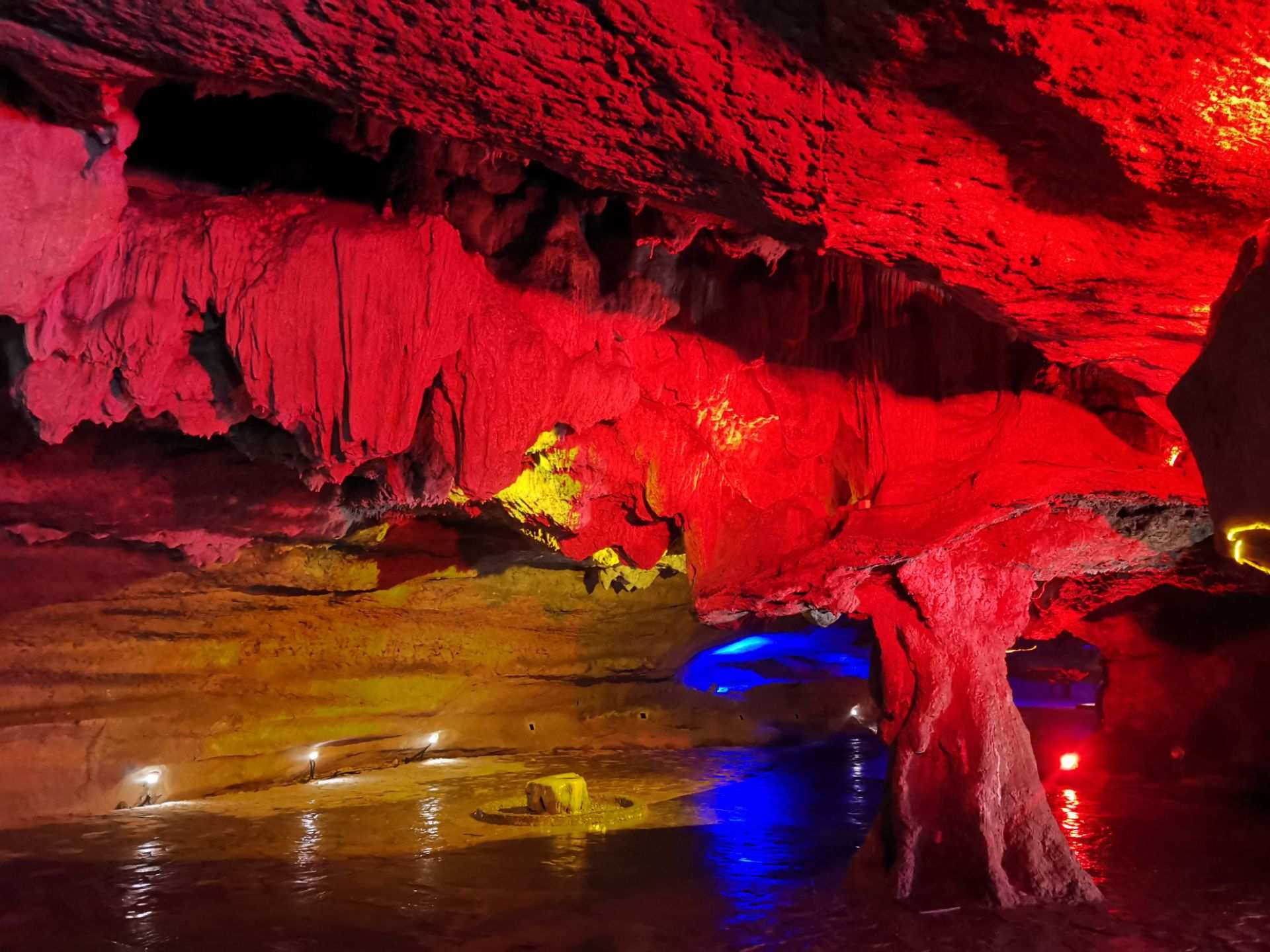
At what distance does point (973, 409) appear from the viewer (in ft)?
22.7

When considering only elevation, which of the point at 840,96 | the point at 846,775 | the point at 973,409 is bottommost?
the point at 846,775

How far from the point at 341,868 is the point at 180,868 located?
4.71ft

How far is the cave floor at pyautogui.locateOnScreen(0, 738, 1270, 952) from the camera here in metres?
6.70

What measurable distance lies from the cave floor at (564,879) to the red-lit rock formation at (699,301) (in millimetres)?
1000

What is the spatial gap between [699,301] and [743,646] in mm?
13790

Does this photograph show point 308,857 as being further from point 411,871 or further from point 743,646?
point 743,646

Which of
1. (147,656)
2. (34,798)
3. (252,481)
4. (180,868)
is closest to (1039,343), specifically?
(252,481)

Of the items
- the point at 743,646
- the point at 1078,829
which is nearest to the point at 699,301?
the point at 1078,829

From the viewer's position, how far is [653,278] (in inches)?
259

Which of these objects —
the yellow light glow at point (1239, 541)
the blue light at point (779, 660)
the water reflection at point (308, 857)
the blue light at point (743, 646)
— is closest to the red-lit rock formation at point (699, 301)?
the yellow light glow at point (1239, 541)

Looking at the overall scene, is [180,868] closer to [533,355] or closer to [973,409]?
[533,355]

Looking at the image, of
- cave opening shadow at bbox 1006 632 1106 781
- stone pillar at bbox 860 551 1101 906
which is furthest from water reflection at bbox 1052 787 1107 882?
cave opening shadow at bbox 1006 632 1106 781

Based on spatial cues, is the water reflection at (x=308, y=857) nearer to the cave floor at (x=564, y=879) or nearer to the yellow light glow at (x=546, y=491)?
the cave floor at (x=564, y=879)

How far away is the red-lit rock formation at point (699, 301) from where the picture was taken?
2.93 m
